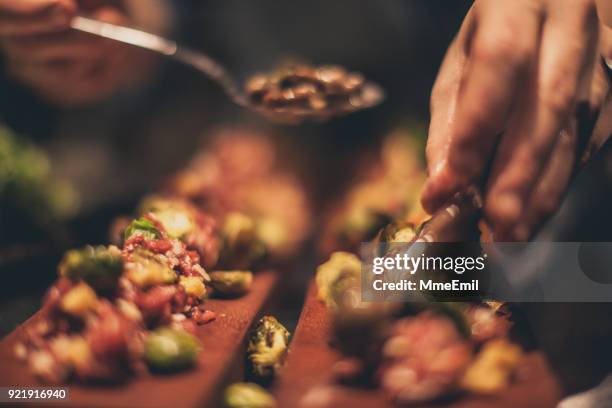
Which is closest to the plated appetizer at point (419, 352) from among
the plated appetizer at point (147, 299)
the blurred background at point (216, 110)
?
the plated appetizer at point (147, 299)

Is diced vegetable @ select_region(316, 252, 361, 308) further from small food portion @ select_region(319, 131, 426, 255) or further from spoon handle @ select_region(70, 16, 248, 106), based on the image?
spoon handle @ select_region(70, 16, 248, 106)

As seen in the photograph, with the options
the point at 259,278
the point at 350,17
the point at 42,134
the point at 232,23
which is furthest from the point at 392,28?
the point at 42,134

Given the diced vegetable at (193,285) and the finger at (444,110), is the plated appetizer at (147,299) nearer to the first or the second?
the diced vegetable at (193,285)

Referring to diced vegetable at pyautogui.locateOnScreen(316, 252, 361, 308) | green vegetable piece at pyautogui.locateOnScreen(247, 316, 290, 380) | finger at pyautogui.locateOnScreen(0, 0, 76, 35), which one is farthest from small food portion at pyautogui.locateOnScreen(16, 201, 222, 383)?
finger at pyautogui.locateOnScreen(0, 0, 76, 35)

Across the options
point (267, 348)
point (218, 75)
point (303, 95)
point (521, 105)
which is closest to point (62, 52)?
point (218, 75)

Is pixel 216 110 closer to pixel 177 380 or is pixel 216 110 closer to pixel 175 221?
pixel 175 221

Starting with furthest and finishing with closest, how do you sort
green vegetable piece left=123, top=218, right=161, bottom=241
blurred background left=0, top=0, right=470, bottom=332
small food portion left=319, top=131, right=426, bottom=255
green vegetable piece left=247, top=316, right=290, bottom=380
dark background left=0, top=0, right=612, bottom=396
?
1. blurred background left=0, top=0, right=470, bottom=332
2. dark background left=0, top=0, right=612, bottom=396
3. small food portion left=319, top=131, right=426, bottom=255
4. green vegetable piece left=123, top=218, right=161, bottom=241
5. green vegetable piece left=247, top=316, right=290, bottom=380

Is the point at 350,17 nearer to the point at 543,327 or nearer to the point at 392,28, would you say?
the point at 392,28
